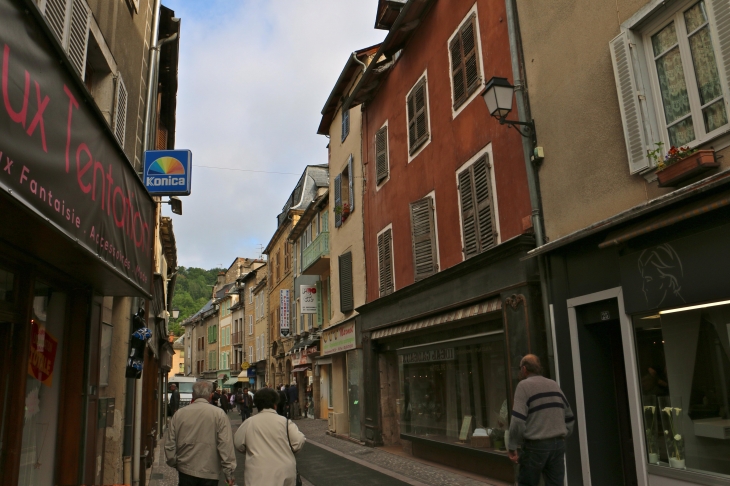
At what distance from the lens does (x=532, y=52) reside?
8883 millimetres

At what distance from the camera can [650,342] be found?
263 inches

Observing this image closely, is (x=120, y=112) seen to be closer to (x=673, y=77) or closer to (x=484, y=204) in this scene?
(x=484, y=204)

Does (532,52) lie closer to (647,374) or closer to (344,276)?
(647,374)

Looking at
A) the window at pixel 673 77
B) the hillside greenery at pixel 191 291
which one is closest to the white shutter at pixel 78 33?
the window at pixel 673 77

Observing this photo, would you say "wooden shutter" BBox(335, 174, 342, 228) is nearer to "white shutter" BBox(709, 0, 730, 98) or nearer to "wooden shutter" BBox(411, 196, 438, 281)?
"wooden shutter" BBox(411, 196, 438, 281)

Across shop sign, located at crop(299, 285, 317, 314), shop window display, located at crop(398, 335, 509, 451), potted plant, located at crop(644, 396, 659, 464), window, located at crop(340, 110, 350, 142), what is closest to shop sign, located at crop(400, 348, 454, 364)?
shop window display, located at crop(398, 335, 509, 451)

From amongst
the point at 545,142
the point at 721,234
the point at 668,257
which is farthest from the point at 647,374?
the point at 545,142

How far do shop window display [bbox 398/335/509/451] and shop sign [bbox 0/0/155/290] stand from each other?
6810 millimetres

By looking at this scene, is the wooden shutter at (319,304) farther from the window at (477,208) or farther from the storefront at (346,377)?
the window at (477,208)

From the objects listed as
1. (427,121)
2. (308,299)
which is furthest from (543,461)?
(308,299)

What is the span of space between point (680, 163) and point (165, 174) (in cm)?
662

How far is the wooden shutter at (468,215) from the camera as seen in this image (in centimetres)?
1048

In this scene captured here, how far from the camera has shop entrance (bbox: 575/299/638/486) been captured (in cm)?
729

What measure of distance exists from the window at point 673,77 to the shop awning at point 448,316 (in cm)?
369
